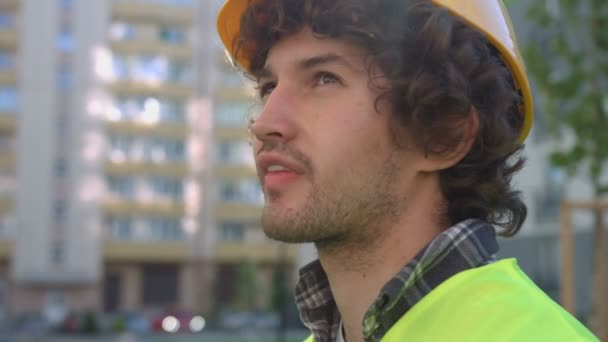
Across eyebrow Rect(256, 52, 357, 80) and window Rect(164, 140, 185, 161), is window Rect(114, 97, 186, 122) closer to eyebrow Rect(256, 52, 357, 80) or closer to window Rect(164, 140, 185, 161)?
window Rect(164, 140, 185, 161)

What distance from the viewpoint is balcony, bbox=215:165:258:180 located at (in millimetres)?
49750

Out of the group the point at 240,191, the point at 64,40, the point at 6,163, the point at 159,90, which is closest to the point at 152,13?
the point at 159,90

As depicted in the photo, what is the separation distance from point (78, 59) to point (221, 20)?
46221 millimetres

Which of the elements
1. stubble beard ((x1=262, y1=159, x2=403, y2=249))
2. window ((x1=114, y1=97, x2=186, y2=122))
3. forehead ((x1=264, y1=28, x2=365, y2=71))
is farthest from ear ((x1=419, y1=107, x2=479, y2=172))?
window ((x1=114, y1=97, x2=186, y2=122))

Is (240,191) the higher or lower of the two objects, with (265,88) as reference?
lower

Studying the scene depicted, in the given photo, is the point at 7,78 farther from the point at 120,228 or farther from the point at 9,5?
the point at 120,228

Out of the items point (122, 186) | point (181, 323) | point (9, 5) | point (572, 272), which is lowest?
point (181, 323)

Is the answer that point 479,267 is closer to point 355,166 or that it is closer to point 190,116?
point 355,166

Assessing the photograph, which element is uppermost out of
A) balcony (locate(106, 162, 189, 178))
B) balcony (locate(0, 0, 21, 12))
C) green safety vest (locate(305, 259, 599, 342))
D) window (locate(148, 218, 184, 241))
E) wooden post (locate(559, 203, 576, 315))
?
green safety vest (locate(305, 259, 599, 342))

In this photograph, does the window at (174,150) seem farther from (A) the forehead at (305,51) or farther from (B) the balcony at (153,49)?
(A) the forehead at (305,51)

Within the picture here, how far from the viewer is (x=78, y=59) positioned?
Answer: 46.8 meters

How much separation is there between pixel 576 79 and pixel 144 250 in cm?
4041

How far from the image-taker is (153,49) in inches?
1908

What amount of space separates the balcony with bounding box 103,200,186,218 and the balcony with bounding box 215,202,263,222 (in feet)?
6.49
